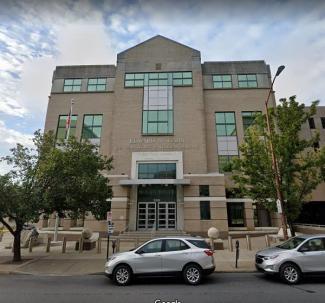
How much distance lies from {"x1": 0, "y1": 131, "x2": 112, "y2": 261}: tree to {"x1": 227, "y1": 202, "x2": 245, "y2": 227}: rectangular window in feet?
53.1

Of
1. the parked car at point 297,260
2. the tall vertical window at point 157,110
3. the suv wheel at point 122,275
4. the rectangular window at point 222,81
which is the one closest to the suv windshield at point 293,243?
the parked car at point 297,260

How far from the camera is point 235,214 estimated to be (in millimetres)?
26188

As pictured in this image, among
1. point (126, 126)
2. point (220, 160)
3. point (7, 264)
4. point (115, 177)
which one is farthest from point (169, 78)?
point (7, 264)

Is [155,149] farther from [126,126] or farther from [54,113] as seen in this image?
[54,113]

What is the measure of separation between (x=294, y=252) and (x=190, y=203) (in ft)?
53.7

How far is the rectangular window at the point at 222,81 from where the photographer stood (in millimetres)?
30969

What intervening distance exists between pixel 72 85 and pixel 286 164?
28205 millimetres

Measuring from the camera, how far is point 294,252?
8.45 m

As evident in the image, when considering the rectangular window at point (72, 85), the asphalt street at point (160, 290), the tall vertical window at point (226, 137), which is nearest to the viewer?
the asphalt street at point (160, 290)

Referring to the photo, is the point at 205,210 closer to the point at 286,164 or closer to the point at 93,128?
the point at 286,164

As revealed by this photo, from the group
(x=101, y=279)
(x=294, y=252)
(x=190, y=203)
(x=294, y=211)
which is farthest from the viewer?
(x=190, y=203)

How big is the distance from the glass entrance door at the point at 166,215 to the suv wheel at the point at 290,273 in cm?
1718

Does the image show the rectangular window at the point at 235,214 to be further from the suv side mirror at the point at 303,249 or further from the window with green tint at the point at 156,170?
the suv side mirror at the point at 303,249

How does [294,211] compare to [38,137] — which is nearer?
[294,211]
